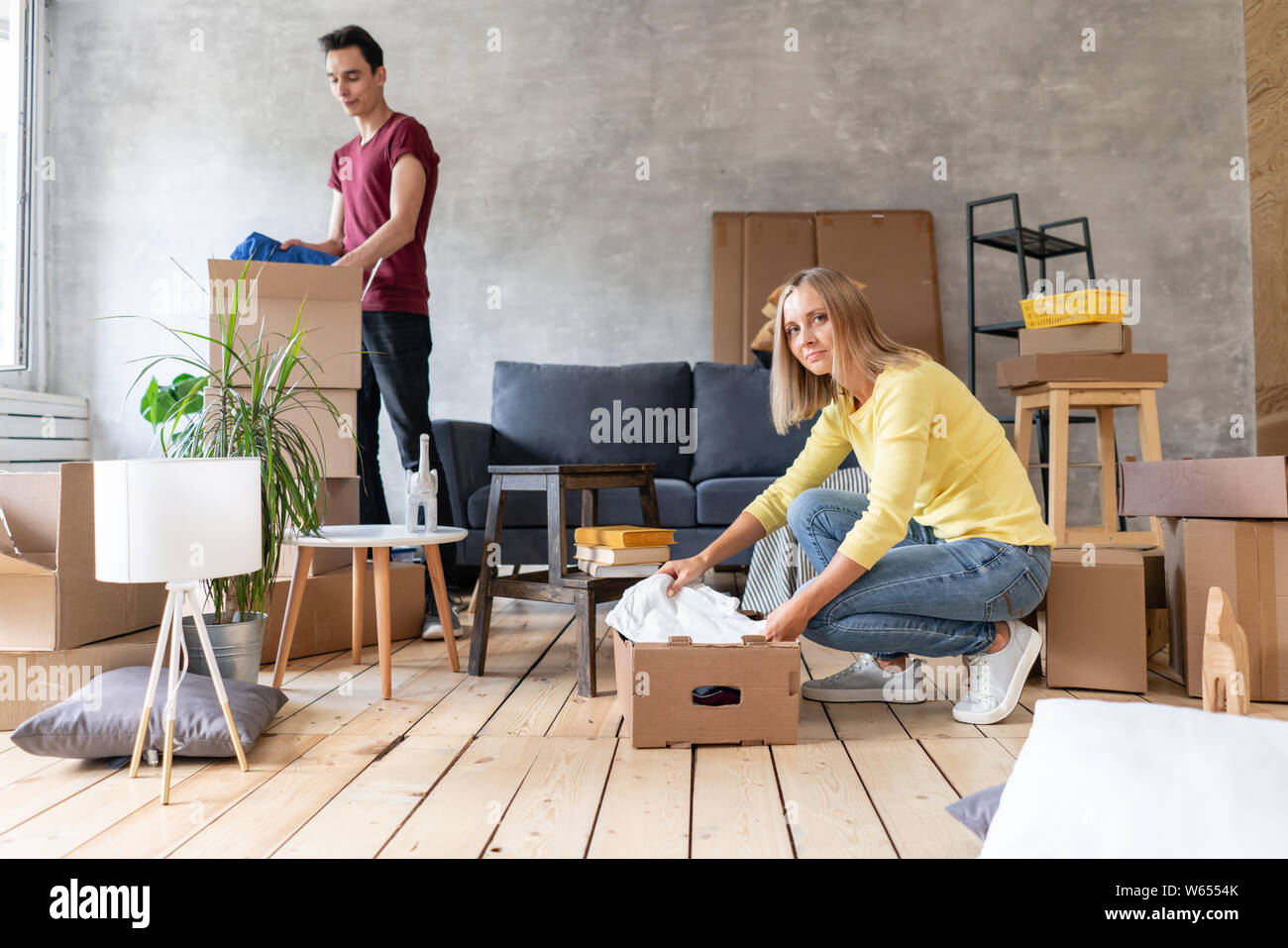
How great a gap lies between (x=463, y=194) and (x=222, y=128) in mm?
1253

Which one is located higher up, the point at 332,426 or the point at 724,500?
the point at 332,426

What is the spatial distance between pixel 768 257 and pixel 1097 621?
2.73 metres

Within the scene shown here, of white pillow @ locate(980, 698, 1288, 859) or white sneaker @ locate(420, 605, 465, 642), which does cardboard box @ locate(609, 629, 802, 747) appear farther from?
white sneaker @ locate(420, 605, 465, 642)

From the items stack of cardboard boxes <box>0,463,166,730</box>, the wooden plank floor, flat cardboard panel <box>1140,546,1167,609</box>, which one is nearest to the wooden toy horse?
the wooden plank floor

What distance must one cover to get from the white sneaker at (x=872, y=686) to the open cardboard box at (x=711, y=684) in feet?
1.21

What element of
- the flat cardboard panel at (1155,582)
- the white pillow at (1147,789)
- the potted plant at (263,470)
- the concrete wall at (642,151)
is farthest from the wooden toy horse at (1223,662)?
the concrete wall at (642,151)

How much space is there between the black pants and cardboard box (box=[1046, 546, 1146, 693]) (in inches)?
71.8

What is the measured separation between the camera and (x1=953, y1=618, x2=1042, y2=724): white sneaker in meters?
2.00

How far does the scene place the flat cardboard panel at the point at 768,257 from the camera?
14.8ft

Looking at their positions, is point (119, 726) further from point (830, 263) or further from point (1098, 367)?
point (830, 263)

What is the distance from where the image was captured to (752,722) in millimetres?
1847

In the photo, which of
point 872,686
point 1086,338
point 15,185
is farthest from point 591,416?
point 15,185

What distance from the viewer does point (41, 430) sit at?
14.7 feet
